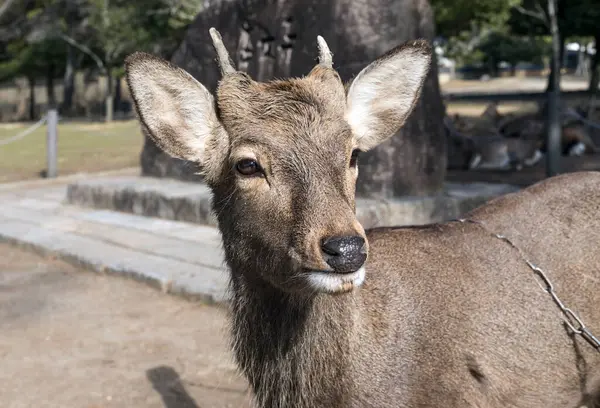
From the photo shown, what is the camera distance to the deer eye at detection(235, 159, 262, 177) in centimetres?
306

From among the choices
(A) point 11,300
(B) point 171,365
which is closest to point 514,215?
(B) point 171,365

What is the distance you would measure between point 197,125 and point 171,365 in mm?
2894

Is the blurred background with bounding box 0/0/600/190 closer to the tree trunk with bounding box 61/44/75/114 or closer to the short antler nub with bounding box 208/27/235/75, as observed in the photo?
the tree trunk with bounding box 61/44/75/114

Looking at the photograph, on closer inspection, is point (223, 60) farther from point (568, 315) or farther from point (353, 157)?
point (568, 315)

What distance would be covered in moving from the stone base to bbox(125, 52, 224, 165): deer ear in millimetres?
5104

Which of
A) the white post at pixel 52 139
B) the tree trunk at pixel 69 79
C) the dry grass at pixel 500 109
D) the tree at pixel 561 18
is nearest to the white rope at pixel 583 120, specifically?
the dry grass at pixel 500 109

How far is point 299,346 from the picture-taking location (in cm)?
314

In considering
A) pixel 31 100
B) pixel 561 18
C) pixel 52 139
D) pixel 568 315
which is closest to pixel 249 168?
pixel 568 315

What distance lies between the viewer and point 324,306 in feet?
10.3

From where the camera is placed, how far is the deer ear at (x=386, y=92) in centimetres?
343

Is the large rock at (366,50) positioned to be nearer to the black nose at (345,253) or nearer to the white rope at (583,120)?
the white rope at (583,120)

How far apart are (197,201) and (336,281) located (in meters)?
7.68

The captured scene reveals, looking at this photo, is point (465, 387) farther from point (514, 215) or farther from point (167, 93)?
point (167, 93)

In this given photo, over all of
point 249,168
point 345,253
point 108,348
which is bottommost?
point 108,348
